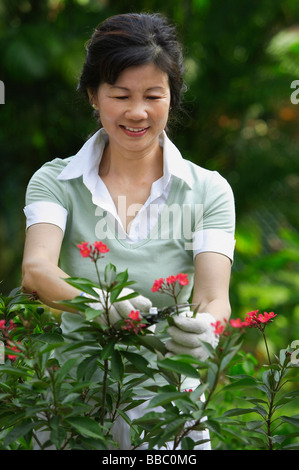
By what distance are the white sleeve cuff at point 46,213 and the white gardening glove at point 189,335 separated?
1.71ft

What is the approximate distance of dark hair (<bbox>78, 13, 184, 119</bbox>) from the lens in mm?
1802

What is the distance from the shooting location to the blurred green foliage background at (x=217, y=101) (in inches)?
229

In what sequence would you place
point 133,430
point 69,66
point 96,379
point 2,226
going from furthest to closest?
point 2,226, point 69,66, point 96,379, point 133,430

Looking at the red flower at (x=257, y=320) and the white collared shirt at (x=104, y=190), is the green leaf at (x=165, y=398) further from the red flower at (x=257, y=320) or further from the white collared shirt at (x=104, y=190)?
the white collared shirt at (x=104, y=190)

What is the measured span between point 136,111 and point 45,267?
0.44 metres

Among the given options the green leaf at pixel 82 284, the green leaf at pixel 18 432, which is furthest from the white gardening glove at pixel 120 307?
the green leaf at pixel 18 432

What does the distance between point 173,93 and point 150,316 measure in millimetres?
763

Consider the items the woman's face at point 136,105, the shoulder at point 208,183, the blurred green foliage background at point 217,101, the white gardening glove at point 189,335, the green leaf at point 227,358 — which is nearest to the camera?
the green leaf at point 227,358

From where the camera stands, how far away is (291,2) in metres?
6.16

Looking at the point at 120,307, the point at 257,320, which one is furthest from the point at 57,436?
the point at 257,320

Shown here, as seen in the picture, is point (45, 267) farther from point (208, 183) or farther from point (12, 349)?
point (208, 183)

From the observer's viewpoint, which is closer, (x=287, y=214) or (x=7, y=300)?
(x=7, y=300)

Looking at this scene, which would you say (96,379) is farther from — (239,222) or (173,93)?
(239,222)
